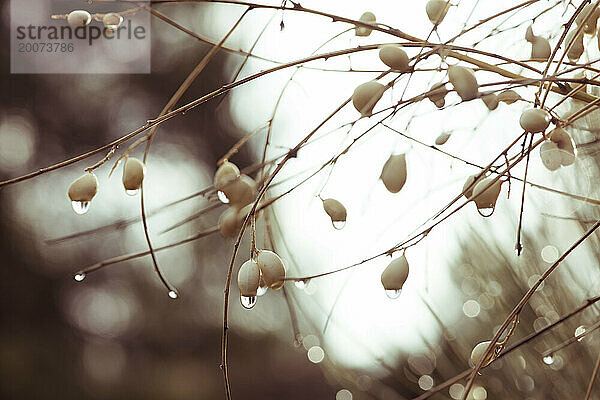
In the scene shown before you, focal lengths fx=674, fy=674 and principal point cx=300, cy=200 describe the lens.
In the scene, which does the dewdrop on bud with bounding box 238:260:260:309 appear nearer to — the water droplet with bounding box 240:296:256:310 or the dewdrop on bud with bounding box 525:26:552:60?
the water droplet with bounding box 240:296:256:310

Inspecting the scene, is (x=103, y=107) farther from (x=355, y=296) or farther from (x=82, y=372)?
(x=355, y=296)

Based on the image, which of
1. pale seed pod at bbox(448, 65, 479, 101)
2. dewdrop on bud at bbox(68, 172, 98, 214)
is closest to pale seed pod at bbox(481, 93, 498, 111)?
pale seed pod at bbox(448, 65, 479, 101)

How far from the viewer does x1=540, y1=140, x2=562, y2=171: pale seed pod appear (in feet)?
0.59

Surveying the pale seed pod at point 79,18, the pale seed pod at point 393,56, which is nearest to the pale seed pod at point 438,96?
the pale seed pod at point 393,56

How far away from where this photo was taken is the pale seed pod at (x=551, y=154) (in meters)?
0.18

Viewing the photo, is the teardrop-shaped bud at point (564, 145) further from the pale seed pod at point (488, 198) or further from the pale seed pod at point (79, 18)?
the pale seed pod at point (79, 18)

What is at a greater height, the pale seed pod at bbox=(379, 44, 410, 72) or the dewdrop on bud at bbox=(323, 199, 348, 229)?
the pale seed pod at bbox=(379, 44, 410, 72)

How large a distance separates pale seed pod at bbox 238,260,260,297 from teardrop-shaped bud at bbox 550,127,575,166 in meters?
0.09

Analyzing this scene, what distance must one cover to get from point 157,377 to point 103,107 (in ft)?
3.09

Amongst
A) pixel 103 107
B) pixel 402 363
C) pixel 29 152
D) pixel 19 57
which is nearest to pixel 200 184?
pixel 103 107

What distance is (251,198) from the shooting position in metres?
0.19

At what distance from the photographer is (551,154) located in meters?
0.18

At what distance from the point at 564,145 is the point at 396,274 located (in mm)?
57

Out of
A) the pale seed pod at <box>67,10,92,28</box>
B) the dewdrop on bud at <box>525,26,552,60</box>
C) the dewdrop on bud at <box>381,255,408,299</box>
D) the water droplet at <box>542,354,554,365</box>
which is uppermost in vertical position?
the pale seed pod at <box>67,10,92,28</box>
